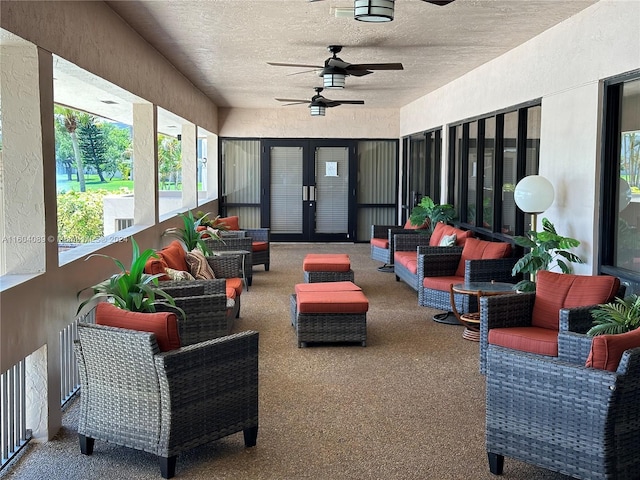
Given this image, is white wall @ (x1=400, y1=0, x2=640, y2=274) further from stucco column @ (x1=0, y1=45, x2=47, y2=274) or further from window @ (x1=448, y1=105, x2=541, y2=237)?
stucco column @ (x1=0, y1=45, x2=47, y2=274)

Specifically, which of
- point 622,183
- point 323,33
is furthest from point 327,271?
point 622,183

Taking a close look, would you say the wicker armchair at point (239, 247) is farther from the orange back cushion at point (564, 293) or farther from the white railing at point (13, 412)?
the white railing at point (13, 412)

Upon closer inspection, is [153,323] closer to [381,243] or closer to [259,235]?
[259,235]

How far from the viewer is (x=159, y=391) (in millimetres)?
3484

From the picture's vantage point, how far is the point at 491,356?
352cm

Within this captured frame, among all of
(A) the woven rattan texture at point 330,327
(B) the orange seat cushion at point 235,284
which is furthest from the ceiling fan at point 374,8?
(B) the orange seat cushion at point 235,284

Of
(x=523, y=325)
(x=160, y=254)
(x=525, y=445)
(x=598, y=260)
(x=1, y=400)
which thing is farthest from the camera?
(x=160, y=254)

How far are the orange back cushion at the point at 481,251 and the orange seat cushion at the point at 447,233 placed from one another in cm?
50

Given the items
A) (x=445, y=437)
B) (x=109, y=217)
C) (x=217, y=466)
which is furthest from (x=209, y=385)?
(x=109, y=217)

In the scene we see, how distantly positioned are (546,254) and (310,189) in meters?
9.08

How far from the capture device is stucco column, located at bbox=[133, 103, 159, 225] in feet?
24.3

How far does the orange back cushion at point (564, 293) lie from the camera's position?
15.9ft

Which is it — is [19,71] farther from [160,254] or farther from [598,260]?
[598,260]

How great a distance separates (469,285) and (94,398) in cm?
392
